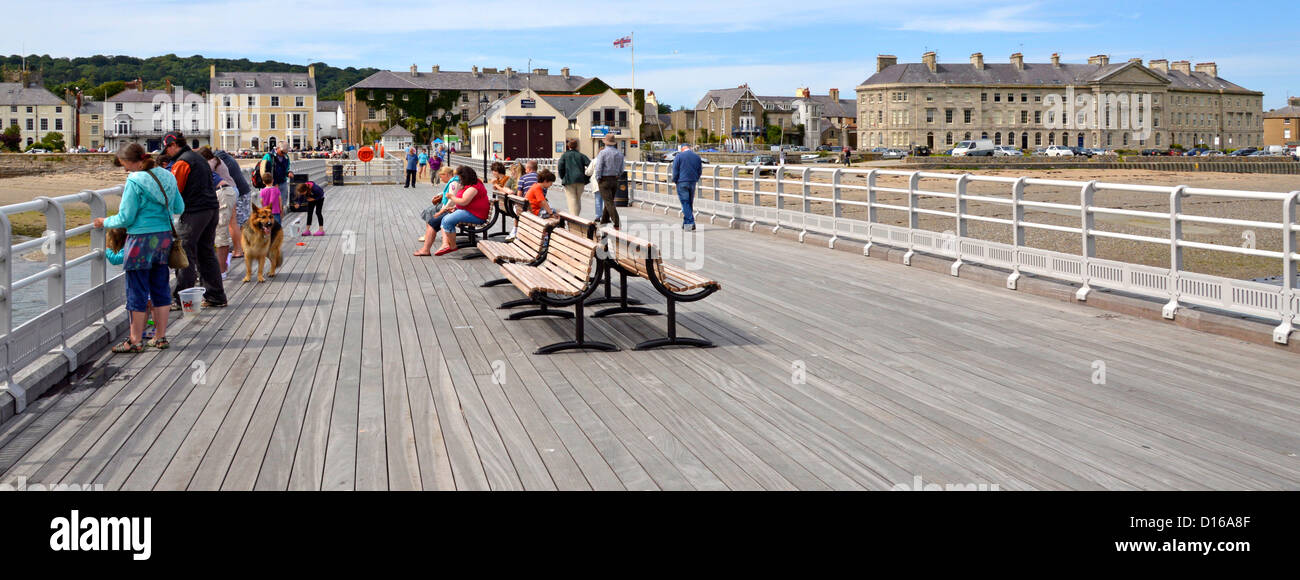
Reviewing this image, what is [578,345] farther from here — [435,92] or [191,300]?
[435,92]

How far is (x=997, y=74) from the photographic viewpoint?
137 m

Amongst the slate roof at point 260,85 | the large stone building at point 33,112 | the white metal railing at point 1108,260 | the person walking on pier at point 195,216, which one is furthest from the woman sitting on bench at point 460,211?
the large stone building at point 33,112

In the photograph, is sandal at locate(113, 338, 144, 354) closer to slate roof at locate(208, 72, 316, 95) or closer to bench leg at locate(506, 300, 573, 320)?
bench leg at locate(506, 300, 573, 320)

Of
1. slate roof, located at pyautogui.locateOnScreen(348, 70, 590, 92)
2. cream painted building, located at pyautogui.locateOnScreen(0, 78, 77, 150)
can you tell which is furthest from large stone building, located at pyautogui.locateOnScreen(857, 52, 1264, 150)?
cream painted building, located at pyautogui.locateOnScreen(0, 78, 77, 150)

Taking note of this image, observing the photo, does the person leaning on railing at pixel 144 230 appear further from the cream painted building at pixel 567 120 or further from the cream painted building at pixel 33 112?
the cream painted building at pixel 33 112

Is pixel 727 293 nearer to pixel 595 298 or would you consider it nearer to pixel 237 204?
pixel 595 298

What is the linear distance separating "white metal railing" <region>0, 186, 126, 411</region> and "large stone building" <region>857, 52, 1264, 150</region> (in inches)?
5092

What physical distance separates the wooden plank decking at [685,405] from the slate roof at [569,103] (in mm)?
90465

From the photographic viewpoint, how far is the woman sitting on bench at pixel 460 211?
15.5m

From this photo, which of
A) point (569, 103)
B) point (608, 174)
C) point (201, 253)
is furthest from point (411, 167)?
point (569, 103)

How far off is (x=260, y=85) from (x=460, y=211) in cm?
13691

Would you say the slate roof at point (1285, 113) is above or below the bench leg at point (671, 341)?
above

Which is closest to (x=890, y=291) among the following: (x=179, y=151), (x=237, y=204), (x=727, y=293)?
(x=727, y=293)
